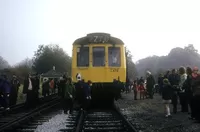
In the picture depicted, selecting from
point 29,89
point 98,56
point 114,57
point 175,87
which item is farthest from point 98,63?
point 175,87

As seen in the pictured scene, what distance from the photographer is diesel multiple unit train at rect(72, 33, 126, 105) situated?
14.1m

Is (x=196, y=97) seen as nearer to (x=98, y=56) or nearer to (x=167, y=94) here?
(x=167, y=94)

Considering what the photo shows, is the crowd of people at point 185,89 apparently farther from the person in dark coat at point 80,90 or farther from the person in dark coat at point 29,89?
the person in dark coat at point 29,89

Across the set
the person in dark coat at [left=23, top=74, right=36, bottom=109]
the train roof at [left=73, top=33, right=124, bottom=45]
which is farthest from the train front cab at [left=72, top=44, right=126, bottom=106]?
the person in dark coat at [left=23, top=74, right=36, bottom=109]

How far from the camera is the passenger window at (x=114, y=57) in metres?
14.4

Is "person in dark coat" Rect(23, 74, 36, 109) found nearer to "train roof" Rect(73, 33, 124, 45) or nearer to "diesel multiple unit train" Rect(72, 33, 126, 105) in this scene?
"diesel multiple unit train" Rect(72, 33, 126, 105)

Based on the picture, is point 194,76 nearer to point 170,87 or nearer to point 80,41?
point 170,87

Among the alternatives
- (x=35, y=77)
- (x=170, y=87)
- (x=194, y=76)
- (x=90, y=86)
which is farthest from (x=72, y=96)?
(x=194, y=76)

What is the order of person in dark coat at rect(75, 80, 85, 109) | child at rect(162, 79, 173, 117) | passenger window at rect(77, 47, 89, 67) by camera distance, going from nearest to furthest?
child at rect(162, 79, 173, 117)
person in dark coat at rect(75, 80, 85, 109)
passenger window at rect(77, 47, 89, 67)

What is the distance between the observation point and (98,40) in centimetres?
1480

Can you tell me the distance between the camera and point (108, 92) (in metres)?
14.2

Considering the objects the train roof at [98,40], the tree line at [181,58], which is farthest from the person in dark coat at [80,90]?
the tree line at [181,58]

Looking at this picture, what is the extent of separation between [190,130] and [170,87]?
2.88 m

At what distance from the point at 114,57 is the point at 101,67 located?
0.86 meters
